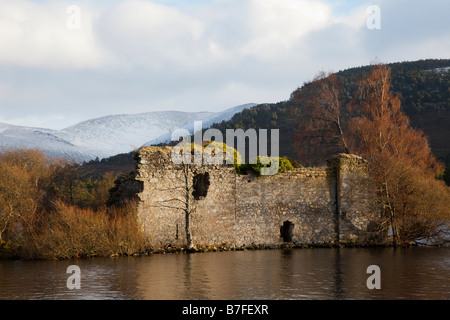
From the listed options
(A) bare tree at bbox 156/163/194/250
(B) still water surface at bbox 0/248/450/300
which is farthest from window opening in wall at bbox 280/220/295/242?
(A) bare tree at bbox 156/163/194/250

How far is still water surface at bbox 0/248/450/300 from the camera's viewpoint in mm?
13203

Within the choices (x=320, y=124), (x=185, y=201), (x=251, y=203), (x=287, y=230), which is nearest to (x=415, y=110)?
(x=320, y=124)

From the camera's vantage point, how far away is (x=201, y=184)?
22672 millimetres

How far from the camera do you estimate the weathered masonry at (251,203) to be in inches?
839

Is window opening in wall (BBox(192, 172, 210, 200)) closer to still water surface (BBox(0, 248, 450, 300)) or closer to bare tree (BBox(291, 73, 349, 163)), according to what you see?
still water surface (BBox(0, 248, 450, 300))

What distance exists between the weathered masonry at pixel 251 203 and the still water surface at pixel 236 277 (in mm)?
1414

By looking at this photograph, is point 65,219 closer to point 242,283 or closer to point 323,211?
point 242,283

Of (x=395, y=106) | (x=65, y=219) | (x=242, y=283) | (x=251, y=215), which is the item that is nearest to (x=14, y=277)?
(x=65, y=219)

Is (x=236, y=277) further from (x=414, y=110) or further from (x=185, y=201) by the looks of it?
(x=414, y=110)

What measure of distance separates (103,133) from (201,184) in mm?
49553

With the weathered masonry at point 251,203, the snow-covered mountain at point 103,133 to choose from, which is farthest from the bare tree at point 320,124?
the snow-covered mountain at point 103,133

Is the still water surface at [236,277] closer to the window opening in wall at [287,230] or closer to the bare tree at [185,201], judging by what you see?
the bare tree at [185,201]
